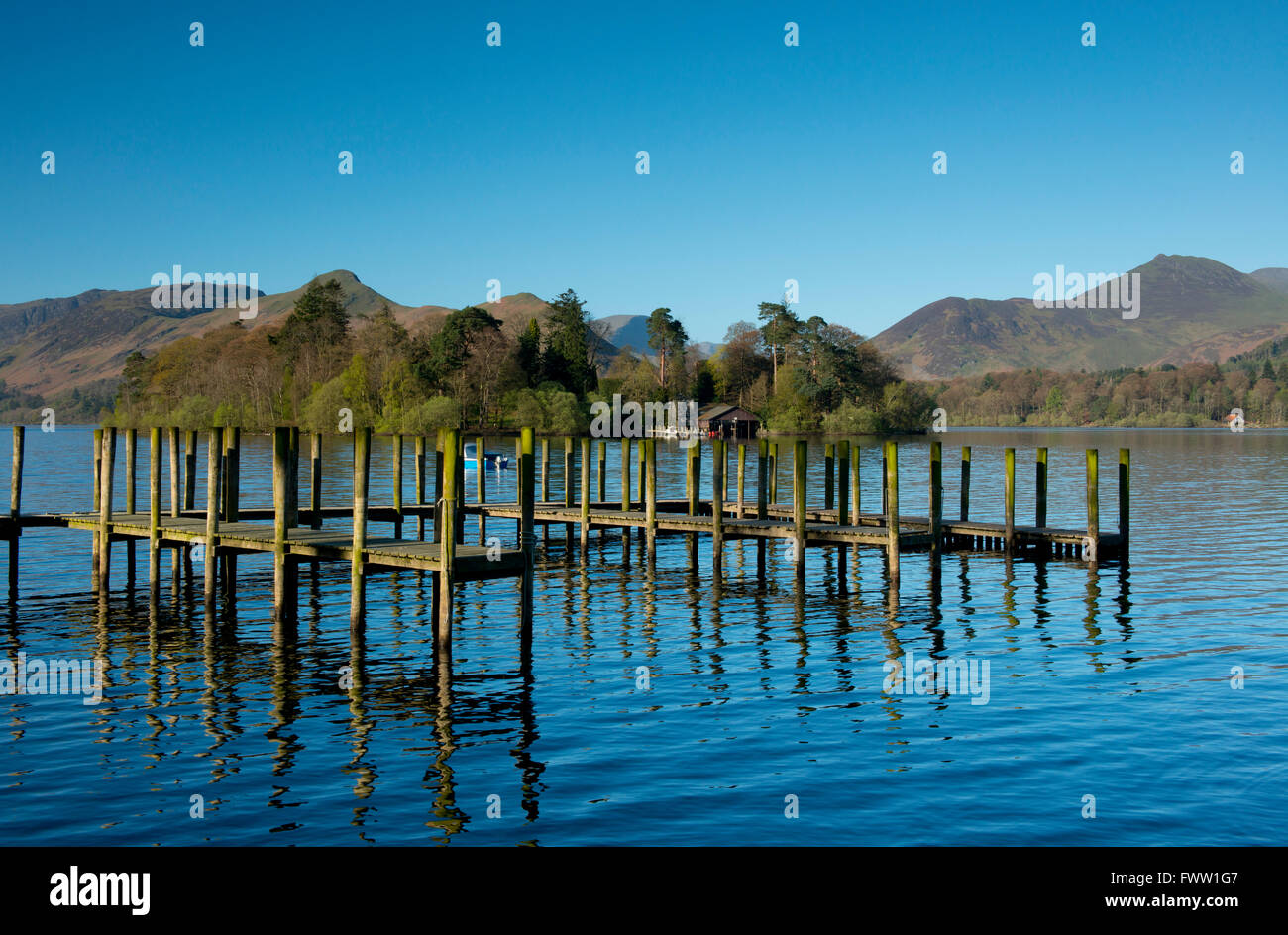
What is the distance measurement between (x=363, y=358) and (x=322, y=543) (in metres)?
123

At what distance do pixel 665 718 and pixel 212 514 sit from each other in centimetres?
1255

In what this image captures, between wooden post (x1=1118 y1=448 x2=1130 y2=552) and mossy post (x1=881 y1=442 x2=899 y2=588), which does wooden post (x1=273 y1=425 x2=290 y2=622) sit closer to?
mossy post (x1=881 y1=442 x2=899 y2=588)

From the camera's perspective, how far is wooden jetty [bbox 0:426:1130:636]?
18594 millimetres

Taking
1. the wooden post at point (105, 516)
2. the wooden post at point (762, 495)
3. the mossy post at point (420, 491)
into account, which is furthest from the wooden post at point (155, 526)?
the wooden post at point (762, 495)

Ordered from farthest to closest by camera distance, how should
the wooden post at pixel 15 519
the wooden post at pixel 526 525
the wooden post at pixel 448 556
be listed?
the wooden post at pixel 15 519
the wooden post at pixel 526 525
the wooden post at pixel 448 556

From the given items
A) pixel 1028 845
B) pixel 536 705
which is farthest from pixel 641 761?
pixel 1028 845

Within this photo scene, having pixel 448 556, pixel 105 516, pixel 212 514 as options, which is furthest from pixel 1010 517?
pixel 105 516

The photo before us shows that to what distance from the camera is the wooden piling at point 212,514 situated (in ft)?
74.5

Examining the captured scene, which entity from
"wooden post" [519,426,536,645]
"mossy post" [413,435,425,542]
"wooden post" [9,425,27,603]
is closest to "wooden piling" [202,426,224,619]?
"wooden post" [9,425,27,603]

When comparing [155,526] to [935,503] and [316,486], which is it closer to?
[316,486]

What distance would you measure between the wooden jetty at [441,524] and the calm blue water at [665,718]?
119 centimetres

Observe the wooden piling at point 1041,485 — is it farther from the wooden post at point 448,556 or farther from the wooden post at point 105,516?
the wooden post at point 105,516

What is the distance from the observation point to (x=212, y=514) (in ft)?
76.1

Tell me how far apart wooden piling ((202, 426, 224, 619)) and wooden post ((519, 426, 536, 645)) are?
25.9 feet
